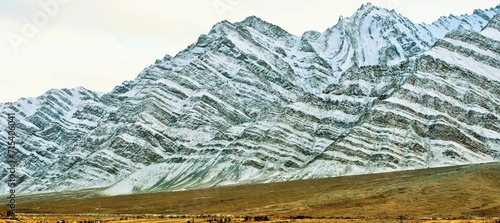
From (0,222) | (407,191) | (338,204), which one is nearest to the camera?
(0,222)

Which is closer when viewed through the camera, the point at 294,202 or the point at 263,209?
the point at 263,209

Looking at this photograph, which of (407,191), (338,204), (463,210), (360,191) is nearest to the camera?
(463,210)

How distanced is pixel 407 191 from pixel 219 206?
152 ft

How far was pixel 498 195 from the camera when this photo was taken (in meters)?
169

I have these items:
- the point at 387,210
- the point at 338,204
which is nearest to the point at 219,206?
the point at 338,204

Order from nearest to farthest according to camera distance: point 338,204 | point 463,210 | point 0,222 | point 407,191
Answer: point 0,222, point 463,210, point 338,204, point 407,191

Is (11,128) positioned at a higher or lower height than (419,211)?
higher

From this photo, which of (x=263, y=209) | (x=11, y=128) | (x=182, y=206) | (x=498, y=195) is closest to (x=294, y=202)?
(x=263, y=209)

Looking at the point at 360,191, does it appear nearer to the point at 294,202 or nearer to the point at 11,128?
the point at 294,202

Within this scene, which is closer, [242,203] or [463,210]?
[463,210]

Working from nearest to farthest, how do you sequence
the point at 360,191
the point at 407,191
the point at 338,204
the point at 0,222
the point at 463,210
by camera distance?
the point at 0,222 → the point at 463,210 → the point at 338,204 → the point at 407,191 → the point at 360,191

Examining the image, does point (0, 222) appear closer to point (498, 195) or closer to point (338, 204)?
point (338, 204)

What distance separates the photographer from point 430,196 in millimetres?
173000

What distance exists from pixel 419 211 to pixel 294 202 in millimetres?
40216
